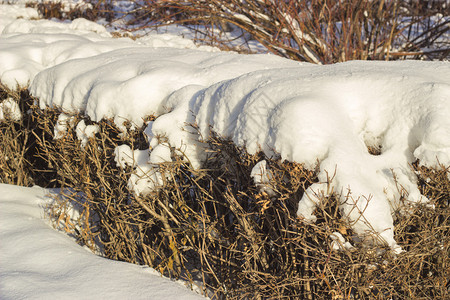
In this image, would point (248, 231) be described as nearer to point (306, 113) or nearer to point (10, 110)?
point (306, 113)

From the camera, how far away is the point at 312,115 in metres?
2.03

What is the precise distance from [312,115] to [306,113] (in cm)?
3

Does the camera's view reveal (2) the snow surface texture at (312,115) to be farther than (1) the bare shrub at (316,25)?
No

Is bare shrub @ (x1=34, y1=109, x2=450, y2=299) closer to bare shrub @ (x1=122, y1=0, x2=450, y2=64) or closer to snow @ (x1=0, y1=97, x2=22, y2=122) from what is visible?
snow @ (x1=0, y1=97, x2=22, y2=122)

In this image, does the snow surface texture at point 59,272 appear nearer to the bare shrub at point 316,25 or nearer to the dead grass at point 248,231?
the dead grass at point 248,231

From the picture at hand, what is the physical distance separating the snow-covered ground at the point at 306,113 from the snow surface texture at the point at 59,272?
1.74 feet

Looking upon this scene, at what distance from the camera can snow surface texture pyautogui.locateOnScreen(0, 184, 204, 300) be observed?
7.72 feet

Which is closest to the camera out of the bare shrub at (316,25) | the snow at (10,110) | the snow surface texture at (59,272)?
the snow surface texture at (59,272)

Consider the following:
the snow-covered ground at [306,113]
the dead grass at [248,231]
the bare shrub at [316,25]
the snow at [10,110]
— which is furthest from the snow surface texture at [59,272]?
the bare shrub at [316,25]

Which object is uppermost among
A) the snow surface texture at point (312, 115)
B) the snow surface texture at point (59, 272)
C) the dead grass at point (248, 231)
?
the snow surface texture at point (312, 115)

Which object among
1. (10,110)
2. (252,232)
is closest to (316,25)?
(10,110)

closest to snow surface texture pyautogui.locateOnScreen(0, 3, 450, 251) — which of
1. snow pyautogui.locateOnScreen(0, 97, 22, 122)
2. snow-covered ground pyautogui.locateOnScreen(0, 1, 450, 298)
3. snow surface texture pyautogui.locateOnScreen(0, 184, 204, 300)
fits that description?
snow-covered ground pyautogui.locateOnScreen(0, 1, 450, 298)

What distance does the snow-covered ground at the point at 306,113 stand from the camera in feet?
6.24

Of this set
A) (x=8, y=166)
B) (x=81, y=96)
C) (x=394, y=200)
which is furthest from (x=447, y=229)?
(x=8, y=166)
